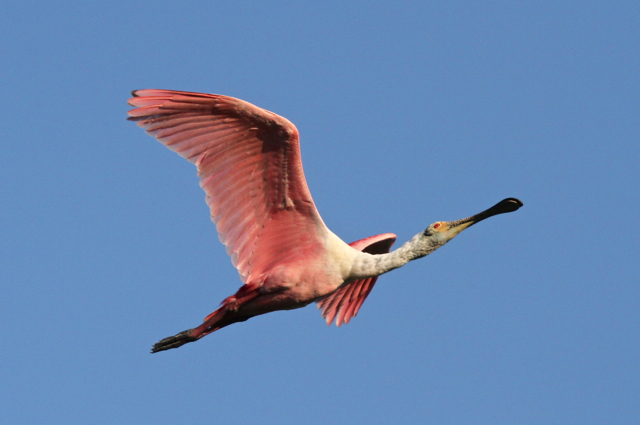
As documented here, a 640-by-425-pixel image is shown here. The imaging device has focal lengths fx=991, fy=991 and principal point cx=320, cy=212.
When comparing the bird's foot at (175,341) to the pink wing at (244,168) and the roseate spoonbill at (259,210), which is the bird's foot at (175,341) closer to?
the roseate spoonbill at (259,210)

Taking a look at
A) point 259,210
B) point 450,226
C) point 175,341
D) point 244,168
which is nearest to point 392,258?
point 450,226

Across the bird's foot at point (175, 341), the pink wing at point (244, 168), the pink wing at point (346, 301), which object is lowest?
the bird's foot at point (175, 341)

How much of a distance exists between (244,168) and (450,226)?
3153mm

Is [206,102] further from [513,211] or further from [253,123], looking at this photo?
[513,211]

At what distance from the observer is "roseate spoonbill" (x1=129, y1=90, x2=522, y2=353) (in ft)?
42.8

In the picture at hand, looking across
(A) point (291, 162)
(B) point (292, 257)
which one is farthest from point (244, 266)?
(A) point (291, 162)

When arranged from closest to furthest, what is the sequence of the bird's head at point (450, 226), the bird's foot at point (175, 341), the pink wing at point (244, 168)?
1. the pink wing at point (244, 168)
2. the bird's foot at point (175, 341)
3. the bird's head at point (450, 226)

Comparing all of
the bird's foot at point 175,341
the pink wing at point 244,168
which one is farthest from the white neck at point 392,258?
the bird's foot at point 175,341

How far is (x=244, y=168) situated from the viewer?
13.4m

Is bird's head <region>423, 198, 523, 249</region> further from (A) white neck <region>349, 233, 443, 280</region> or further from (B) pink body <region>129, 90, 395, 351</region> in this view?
(B) pink body <region>129, 90, 395, 351</region>

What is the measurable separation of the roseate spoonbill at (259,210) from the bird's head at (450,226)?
0.05ft

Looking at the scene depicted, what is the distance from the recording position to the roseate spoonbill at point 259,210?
13.0 meters

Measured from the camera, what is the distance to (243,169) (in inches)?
529

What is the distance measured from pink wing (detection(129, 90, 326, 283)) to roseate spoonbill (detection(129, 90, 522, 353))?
0.04 ft
